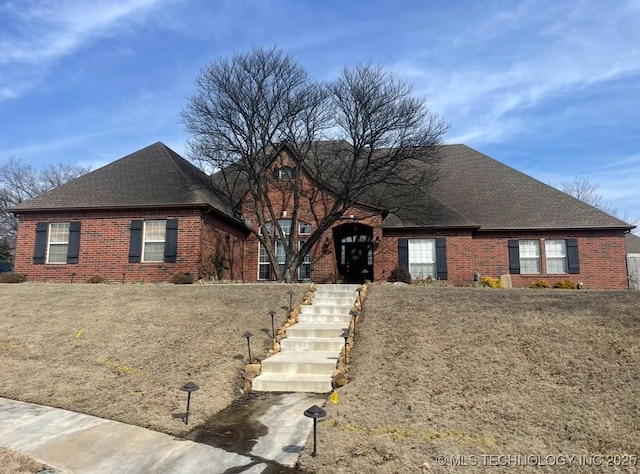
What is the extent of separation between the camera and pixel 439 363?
717 cm

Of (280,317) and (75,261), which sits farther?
(75,261)

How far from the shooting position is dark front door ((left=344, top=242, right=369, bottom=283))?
20688 millimetres

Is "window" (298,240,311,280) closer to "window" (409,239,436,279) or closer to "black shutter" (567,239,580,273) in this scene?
"window" (409,239,436,279)

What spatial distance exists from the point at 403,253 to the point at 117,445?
15.1m

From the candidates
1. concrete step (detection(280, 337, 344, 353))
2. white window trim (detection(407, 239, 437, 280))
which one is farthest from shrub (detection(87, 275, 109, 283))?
white window trim (detection(407, 239, 437, 280))

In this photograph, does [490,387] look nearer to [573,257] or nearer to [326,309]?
[326,309]

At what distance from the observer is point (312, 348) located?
30.4 feet

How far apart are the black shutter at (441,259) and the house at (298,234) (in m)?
0.04

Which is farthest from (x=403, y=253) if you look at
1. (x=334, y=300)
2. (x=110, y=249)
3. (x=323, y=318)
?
(x=110, y=249)

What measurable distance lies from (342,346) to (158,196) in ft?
38.3

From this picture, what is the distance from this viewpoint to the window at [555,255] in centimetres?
1898

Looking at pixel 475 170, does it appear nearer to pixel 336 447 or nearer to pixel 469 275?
pixel 469 275

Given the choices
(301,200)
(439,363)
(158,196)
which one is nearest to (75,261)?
(158,196)

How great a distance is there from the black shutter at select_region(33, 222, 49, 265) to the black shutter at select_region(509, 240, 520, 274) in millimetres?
18972
